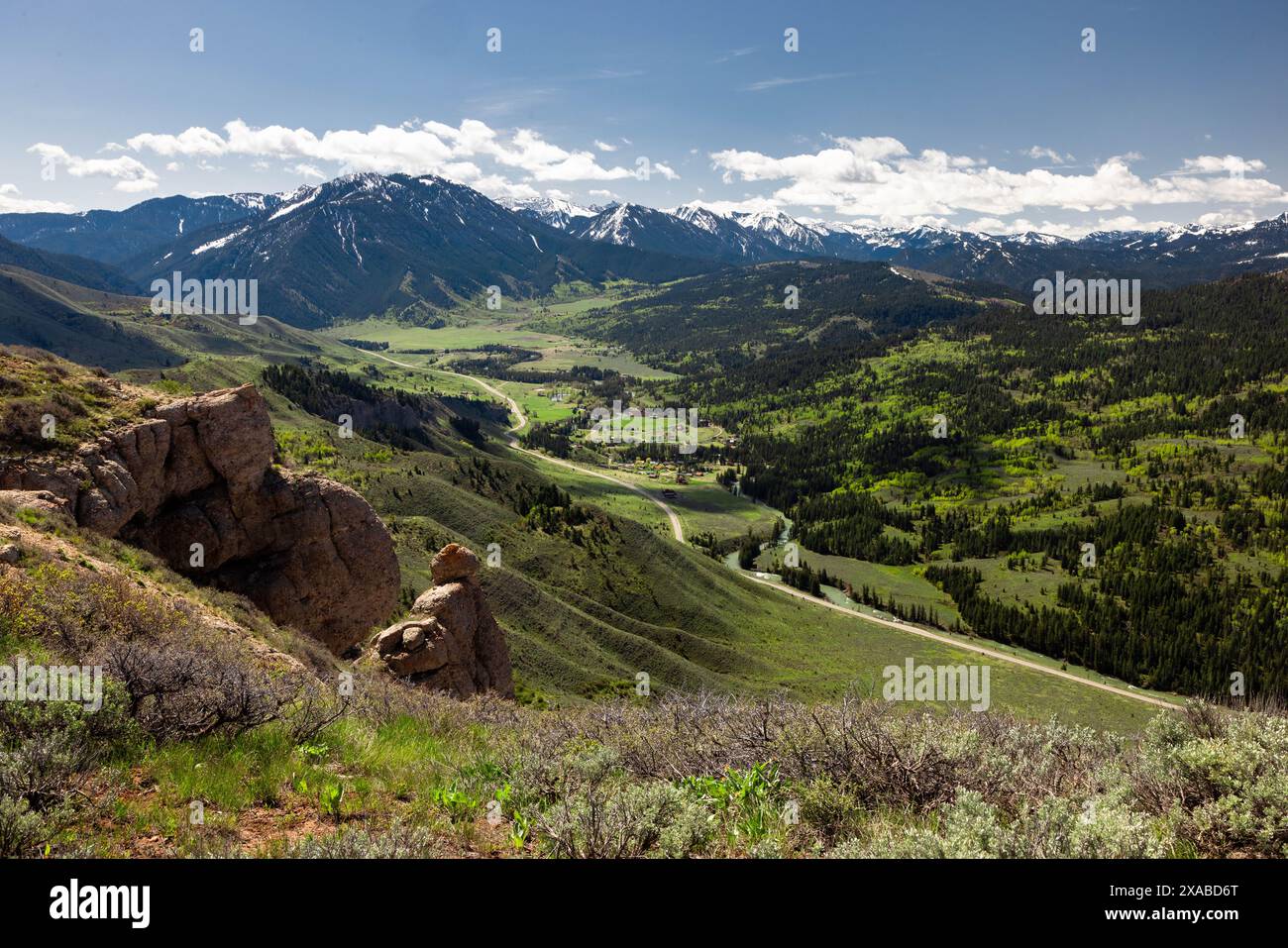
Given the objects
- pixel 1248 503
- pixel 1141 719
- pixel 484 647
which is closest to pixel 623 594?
pixel 484 647

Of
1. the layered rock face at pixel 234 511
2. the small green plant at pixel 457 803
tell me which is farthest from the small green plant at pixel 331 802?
the layered rock face at pixel 234 511

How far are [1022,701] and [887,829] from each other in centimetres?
11189

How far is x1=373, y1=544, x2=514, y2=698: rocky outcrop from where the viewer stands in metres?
33.0

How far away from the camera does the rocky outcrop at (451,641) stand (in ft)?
108

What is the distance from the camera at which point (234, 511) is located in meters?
35.2

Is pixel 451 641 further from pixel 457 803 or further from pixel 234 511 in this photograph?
pixel 457 803

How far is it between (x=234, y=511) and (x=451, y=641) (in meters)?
13.7

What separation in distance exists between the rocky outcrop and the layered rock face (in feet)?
17.1

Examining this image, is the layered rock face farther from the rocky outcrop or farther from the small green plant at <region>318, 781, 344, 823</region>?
the small green plant at <region>318, 781, 344, 823</region>

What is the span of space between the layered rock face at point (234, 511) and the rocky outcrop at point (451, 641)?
521 cm

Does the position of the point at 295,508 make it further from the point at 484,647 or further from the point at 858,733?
the point at 858,733

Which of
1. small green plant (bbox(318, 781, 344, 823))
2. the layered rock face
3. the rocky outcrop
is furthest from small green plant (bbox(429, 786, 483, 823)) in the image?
the layered rock face

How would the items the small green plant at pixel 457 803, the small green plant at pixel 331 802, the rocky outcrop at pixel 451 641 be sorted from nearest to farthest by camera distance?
the small green plant at pixel 331 802
the small green plant at pixel 457 803
the rocky outcrop at pixel 451 641

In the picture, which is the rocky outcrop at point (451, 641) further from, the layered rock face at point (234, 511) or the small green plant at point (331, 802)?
the small green plant at point (331, 802)
